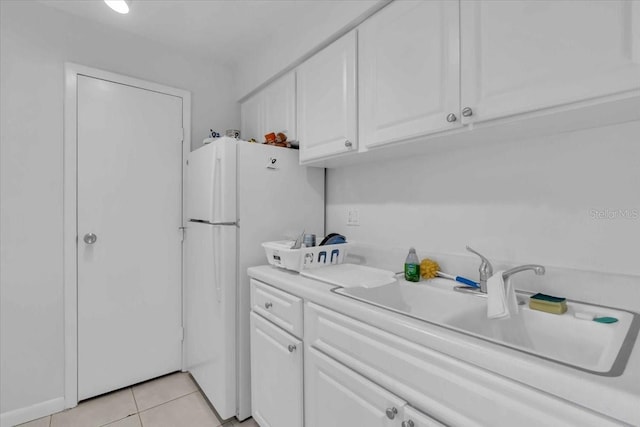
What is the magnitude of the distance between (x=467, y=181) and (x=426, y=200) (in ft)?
0.75

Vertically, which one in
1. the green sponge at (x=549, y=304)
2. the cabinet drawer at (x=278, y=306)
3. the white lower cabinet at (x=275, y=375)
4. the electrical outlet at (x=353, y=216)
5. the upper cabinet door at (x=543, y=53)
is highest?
the upper cabinet door at (x=543, y=53)

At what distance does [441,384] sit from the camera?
2.70 feet

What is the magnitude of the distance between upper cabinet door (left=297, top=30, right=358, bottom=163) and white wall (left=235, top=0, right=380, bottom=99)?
0.10 metres

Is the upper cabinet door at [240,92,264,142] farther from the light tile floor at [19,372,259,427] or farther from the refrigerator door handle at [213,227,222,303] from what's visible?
the light tile floor at [19,372,259,427]

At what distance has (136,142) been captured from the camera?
223cm

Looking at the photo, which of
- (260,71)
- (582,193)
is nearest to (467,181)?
(582,193)

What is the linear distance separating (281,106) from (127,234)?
1.44 m

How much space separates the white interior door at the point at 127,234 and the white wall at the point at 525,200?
1.64 meters

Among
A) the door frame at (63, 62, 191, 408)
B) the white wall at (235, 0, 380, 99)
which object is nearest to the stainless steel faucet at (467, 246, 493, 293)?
the white wall at (235, 0, 380, 99)

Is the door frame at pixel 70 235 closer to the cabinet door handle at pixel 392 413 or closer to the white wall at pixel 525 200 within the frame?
the white wall at pixel 525 200

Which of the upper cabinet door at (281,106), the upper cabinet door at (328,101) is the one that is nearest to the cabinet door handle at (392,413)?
the upper cabinet door at (328,101)

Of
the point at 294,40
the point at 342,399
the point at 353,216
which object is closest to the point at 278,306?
the point at 342,399

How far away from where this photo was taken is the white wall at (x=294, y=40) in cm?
161

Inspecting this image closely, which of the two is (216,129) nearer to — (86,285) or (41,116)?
(41,116)
